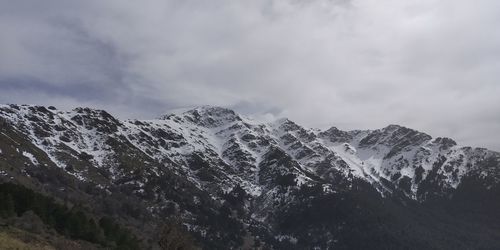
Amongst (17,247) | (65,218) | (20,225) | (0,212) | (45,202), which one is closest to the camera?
(17,247)

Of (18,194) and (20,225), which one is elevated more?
(18,194)

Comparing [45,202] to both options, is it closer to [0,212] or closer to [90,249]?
[0,212]

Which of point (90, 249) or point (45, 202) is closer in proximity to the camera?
point (90, 249)

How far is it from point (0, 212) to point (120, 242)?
37.9m

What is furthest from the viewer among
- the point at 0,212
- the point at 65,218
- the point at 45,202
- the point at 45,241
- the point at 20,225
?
the point at 45,202

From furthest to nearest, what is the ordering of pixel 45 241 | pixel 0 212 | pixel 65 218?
pixel 65 218, pixel 0 212, pixel 45 241

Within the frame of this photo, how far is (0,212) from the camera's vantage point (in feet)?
299

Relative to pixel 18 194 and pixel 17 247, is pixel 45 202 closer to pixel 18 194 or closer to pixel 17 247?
pixel 18 194

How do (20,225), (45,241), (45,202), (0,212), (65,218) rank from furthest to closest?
(45,202), (65,218), (0,212), (20,225), (45,241)

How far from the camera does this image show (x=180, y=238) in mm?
95875

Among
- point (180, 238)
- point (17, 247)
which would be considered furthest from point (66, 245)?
point (180, 238)

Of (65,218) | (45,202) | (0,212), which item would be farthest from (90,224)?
(0,212)

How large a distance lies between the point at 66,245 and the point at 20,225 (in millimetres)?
11621

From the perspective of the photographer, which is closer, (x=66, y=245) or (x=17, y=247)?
(x=17, y=247)
